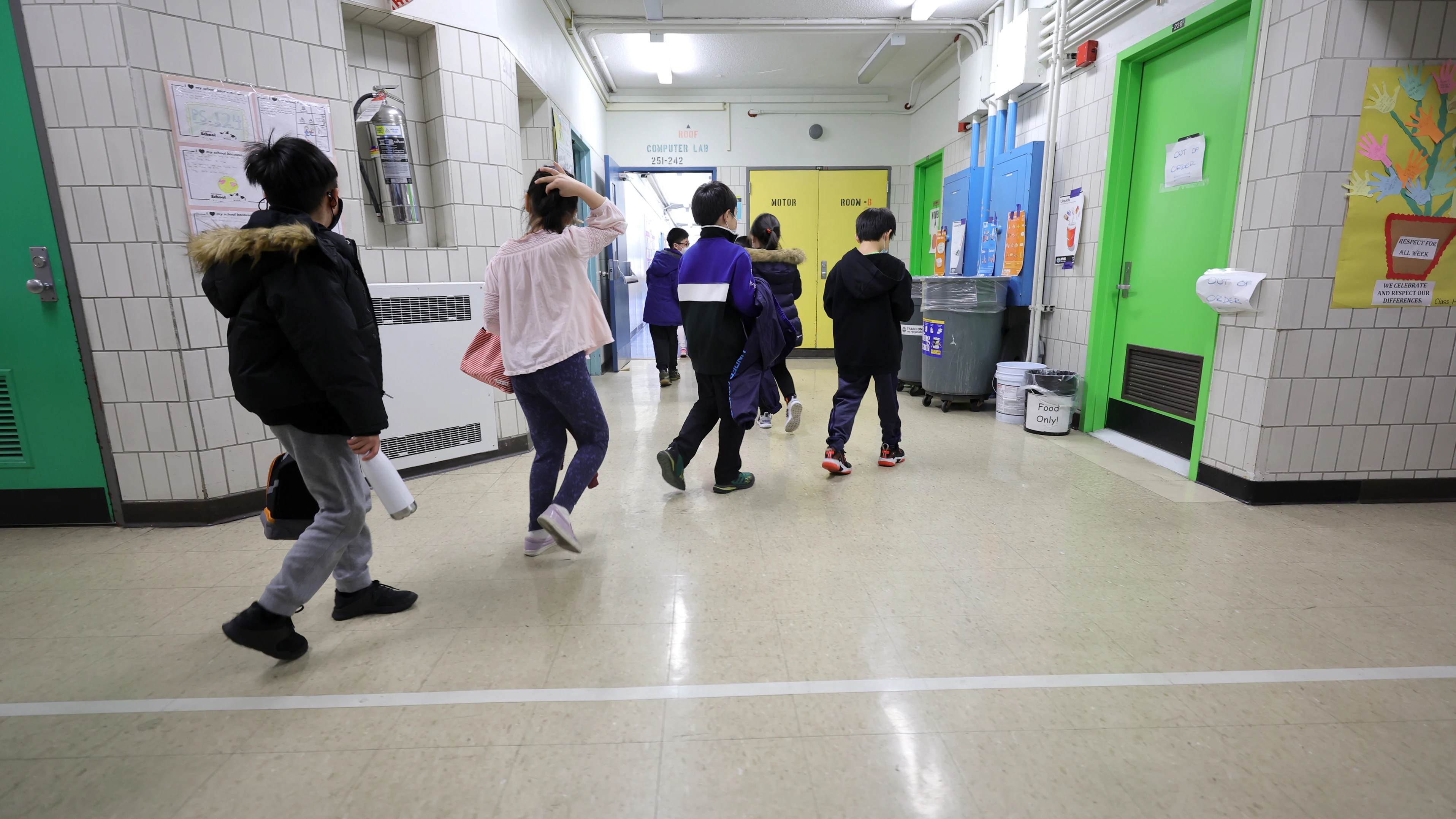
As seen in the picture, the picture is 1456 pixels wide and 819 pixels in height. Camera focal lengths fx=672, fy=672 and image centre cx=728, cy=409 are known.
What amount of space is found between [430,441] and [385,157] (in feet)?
4.85

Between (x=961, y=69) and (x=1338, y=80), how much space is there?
4.12 m

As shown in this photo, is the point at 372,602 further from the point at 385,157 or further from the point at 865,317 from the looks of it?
the point at 865,317

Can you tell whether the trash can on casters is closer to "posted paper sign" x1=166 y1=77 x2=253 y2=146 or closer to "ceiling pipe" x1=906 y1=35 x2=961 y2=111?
"ceiling pipe" x1=906 y1=35 x2=961 y2=111

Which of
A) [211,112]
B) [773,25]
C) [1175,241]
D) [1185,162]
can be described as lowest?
[1175,241]

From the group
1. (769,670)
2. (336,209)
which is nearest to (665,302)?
(336,209)

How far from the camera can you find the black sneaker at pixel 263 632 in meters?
1.84

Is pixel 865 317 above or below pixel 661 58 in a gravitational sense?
below

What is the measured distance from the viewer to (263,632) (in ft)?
6.07

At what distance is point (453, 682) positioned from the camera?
182 cm

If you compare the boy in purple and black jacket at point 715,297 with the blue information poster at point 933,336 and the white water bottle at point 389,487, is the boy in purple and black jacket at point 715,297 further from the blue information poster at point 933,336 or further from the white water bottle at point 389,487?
the blue information poster at point 933,336

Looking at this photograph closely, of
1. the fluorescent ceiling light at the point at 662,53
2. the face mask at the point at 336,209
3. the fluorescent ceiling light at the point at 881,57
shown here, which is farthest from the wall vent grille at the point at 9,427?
the fluorescent ceiling light at the point at 881,57

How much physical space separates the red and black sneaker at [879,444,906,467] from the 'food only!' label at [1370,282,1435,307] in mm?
2211

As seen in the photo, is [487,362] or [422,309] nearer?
[487,362]

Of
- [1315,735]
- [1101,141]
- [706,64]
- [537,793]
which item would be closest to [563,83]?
[706,64]
